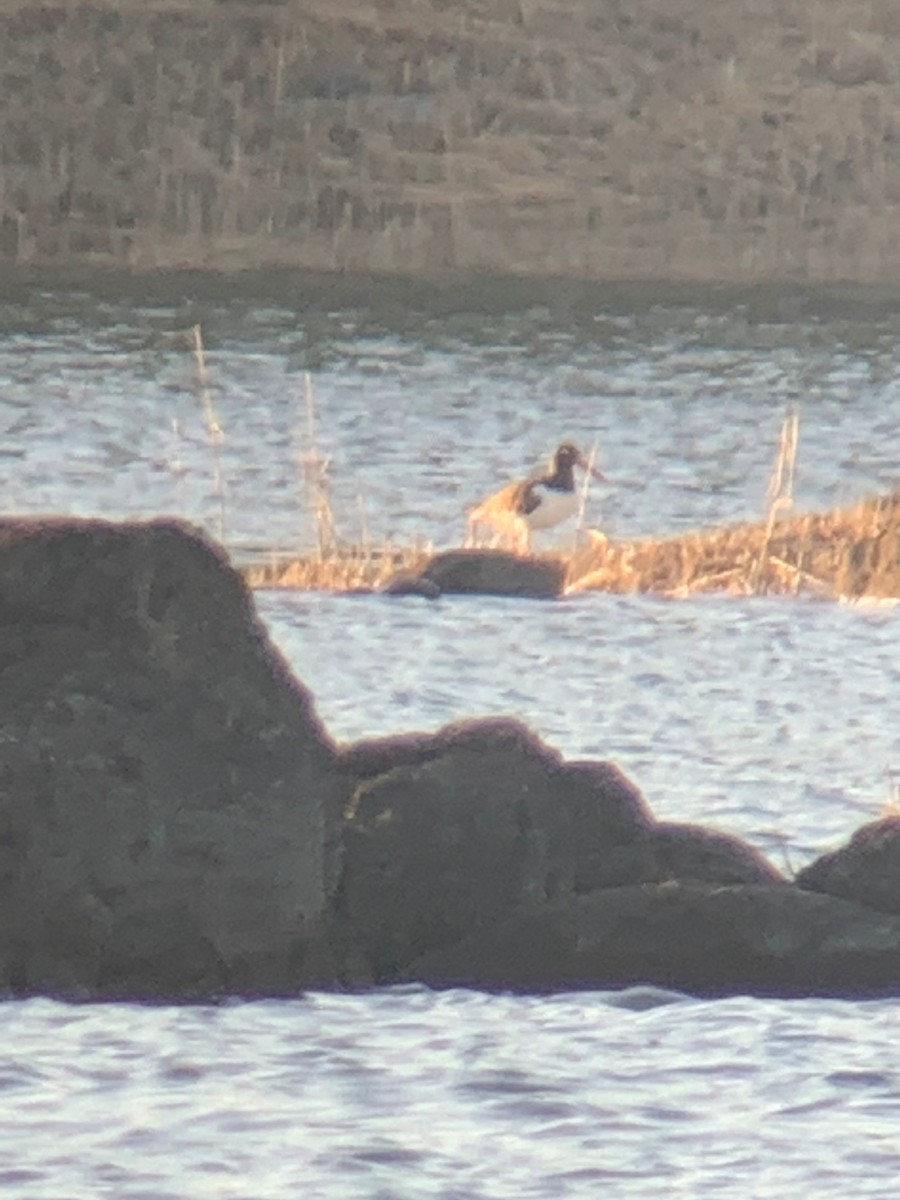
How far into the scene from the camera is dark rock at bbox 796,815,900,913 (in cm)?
786

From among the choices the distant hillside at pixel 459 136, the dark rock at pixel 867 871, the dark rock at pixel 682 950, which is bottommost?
the distant hillside at pixel 459 136

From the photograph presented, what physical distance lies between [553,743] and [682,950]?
3.05 meters

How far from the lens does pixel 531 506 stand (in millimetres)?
16672

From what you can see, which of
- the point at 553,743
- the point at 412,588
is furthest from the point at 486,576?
the point at 553,743

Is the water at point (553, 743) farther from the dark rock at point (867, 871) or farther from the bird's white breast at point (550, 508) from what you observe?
the bird's white breast at point (550, 508)

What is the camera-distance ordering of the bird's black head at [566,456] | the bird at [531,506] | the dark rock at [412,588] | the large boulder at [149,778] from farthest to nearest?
1. the bird's black head at [566,456]
2. the bird at [531,506]
3. the dark rock at [412,588]
4. the large boulder at [149,778]

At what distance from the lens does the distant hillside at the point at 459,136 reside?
41.5 meters

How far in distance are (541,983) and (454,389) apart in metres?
22.7

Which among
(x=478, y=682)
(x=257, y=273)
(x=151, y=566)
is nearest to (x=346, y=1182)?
(x=151, y=566)

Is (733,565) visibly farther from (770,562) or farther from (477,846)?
(477,846)

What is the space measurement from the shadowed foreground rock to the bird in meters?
8.51

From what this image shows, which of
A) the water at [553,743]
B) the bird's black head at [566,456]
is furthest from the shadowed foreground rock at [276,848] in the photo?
the bird's black head at [566,456]

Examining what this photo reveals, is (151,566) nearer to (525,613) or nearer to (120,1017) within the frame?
(120,1017)

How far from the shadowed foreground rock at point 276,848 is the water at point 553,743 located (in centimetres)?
11
